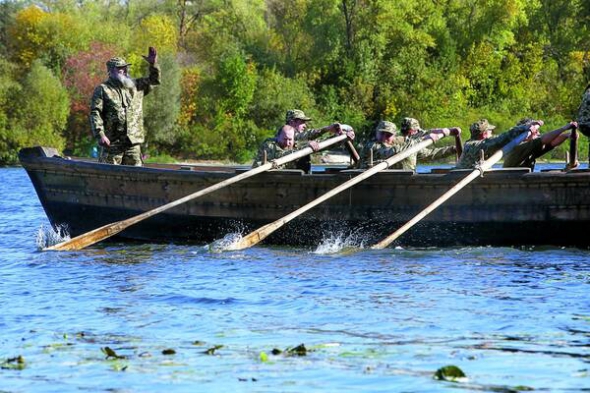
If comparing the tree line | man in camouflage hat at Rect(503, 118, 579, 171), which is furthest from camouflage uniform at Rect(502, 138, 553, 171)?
the tree line

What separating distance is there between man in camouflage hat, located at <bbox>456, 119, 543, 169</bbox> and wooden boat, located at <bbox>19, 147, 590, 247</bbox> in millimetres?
455

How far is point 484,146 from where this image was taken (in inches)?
611

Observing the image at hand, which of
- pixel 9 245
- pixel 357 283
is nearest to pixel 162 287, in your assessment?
pixel 357 283

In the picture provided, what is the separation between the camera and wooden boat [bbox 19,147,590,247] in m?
14.5

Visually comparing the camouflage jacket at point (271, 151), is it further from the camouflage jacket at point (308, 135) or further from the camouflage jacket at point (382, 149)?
the camouflage jacket at point (382, 149)

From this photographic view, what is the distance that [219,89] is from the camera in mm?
57094

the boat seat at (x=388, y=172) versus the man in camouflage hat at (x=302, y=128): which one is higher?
the man in camouflage hat at (x=302, y=128)

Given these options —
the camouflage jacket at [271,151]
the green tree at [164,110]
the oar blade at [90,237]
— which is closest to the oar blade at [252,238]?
the oar blade at [90,237]

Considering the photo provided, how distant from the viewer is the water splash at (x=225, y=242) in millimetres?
15459

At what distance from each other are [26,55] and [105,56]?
15.9 feet

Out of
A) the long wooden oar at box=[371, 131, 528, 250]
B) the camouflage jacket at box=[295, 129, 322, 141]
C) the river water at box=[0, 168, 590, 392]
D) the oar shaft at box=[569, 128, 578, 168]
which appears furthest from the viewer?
the camouflage jacket at box=[295, 129, 322, 141]

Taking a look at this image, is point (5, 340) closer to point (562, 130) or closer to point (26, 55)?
point (562, 130)

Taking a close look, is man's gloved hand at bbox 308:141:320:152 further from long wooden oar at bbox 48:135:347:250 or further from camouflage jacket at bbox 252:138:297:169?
camouflage jacket at bbox 252:138:297:169

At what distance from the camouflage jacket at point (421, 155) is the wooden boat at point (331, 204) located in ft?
1.10
